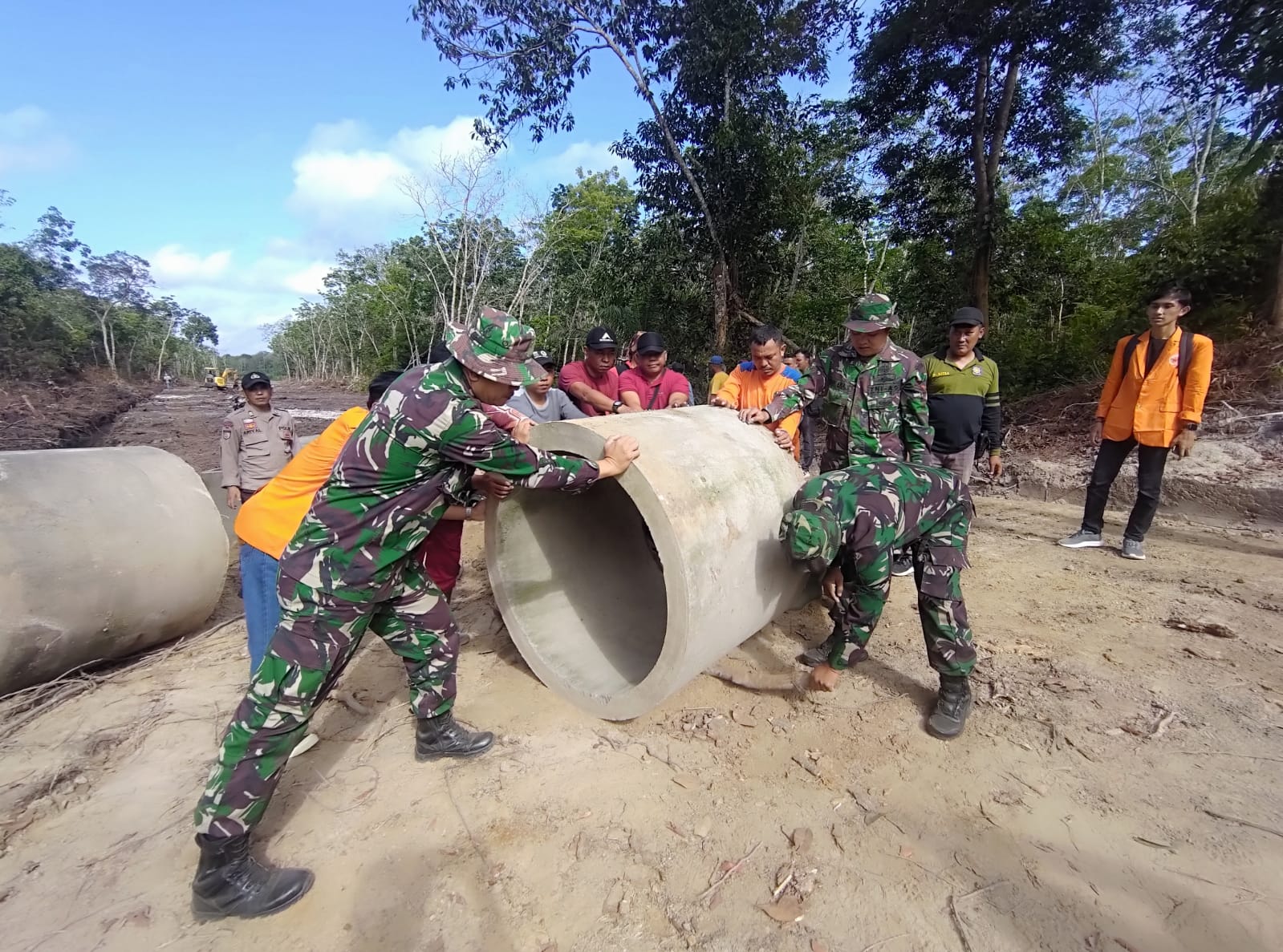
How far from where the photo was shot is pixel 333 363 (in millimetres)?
58938

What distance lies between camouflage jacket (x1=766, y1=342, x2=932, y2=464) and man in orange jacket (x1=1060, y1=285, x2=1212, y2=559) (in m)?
1.81

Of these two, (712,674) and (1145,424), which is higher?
(1145,424)

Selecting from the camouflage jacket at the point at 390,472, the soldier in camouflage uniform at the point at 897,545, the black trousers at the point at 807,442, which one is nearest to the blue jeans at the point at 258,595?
the camouflage jacket at the point at 390,472

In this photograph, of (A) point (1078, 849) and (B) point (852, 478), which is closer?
(A) point (1078, 849)

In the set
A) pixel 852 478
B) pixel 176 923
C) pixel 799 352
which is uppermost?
pixel 799 352

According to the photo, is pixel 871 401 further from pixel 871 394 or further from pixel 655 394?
pixel 655 394

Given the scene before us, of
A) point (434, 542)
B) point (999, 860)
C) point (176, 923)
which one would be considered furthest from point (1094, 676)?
point (176, 923)

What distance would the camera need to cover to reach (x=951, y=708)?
2867 millimetres

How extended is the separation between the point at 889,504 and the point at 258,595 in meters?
2.76

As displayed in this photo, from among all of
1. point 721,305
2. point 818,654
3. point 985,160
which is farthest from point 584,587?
point 985,160

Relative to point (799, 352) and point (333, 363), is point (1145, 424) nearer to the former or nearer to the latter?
point (799, 352)

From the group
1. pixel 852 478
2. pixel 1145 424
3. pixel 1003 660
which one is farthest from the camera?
pixel 1145 424

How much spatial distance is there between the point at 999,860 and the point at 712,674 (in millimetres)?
1489

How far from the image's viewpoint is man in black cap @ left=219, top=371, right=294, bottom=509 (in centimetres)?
464
